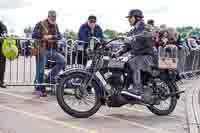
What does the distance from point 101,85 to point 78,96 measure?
0.40m

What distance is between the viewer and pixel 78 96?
8.13m

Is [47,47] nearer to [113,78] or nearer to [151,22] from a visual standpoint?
[113,78]

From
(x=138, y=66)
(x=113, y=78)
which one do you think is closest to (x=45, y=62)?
(x=113, y=78)

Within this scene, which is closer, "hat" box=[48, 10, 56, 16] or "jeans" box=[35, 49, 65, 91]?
"hat" box=[48, 10, 56, 16]

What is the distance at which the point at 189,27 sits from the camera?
28500mm

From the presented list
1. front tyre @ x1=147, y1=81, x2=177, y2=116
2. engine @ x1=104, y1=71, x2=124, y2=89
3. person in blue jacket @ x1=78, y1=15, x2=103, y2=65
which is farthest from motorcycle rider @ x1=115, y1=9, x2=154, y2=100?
person in blue jacket @ x1=78, y1=15, x2=103, y2=65

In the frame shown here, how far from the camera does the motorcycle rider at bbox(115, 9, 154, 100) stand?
333 inches

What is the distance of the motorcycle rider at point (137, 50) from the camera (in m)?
8.46

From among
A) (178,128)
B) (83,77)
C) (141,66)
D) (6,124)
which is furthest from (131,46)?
(6,124)

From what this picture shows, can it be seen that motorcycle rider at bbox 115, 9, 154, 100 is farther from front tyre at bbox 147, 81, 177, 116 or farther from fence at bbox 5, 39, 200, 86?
fence at bbox 5, 39, 200, 86

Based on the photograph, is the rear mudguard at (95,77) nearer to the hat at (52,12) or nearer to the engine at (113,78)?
the engine at (113,78)

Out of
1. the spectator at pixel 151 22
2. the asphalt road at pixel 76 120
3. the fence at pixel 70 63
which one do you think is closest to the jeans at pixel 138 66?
the asphalt road at pixel 76 120

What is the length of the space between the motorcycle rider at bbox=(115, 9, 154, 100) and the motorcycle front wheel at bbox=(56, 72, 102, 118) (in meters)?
0.56

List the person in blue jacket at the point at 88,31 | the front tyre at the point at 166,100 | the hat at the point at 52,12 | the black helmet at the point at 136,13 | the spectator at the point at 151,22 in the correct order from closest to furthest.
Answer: the black helmet at the point at 136,13
the front tyre at the point at 166,100
the hat at the point at 52,12
the person in blue jacket at the point at 88,31
the spectator at the point at 151,22
